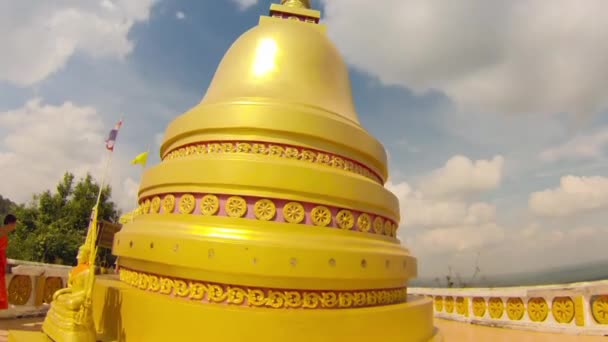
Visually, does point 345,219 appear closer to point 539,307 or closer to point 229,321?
point 229,321

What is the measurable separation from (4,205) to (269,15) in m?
59.4

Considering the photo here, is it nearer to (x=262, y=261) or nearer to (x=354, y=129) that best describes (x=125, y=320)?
(x=262, y=261)

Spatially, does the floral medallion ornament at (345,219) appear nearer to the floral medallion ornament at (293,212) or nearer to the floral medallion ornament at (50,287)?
the floral medallion ornament at (293,212)

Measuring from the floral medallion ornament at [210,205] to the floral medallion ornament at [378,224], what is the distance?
218 centimetres

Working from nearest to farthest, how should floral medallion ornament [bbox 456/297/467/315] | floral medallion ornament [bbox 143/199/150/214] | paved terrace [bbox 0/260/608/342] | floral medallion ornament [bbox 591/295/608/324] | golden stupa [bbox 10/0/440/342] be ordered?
golden stupa [bbox 10/0/440/342]
floral medallion ornament [bbox 143/199/150/214]
floral medallion ornament [bbox 591/295/608/324]
paved terrace [bbox 0/260/608/342]
floral medallion ornament [bbox 456/297/467/315]

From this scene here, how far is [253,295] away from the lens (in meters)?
4.30

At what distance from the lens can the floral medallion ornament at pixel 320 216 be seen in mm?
4758

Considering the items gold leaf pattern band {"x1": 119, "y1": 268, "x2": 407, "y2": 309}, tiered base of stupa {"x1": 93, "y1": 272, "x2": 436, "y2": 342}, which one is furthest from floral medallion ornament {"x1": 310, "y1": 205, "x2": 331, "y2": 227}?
tiered base of stupa {"x1": 93, "y1": 272, "x2": 436, "y2": 342}

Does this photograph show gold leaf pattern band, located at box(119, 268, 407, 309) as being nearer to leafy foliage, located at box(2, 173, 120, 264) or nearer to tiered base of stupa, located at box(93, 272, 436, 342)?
tiered base of stupa, located at box(93, 272, 436, 342)

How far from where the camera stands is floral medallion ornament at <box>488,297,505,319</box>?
9699 millimetres

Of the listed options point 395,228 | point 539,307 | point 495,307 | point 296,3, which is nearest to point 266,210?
point 395,228

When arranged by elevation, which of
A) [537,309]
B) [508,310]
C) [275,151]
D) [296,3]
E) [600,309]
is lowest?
[508,310]

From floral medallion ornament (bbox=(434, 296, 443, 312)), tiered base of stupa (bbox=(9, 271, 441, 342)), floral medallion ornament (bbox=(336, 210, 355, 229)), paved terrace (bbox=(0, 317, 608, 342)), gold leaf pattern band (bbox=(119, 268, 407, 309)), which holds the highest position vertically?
floral medallion ornament (bbox=(336, 210, 355, 229))

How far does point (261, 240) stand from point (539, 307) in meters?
7.66
